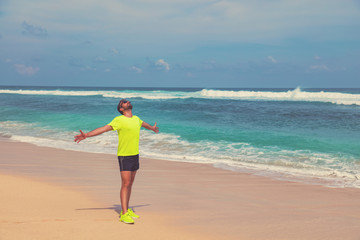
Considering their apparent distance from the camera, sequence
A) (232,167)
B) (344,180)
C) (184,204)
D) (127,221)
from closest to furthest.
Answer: (127,221), (184,204), (344,180), (232,167)

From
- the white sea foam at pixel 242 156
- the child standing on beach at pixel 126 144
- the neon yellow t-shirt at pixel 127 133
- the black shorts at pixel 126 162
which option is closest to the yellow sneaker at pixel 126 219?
the child standing on beach at pixel 126 144

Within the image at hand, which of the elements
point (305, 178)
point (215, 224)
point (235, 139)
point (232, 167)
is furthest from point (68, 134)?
point (215, 224)

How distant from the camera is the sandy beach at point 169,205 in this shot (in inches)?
147

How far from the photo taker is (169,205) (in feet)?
16.1

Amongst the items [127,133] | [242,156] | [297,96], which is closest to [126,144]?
[127,133]

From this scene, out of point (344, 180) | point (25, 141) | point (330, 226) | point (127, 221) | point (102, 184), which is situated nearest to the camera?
point (127, 221)

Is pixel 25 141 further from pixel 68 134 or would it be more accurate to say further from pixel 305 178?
pixel 305 178

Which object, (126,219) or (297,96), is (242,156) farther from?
(297,96)

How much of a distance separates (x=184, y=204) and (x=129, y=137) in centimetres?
165

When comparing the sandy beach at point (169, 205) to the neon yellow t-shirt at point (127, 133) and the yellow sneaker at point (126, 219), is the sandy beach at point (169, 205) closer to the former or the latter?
the yellow sneaker at point (126, 219)

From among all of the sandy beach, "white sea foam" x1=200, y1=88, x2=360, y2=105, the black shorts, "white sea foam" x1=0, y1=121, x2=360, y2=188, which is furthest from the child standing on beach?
"white sea foam" x1=200, y1=88, x2=360, y2=105

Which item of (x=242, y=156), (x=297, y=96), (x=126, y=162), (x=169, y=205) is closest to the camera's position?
(x=126, y=162)

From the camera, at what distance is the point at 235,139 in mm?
13250

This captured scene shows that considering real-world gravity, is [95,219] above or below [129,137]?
below
